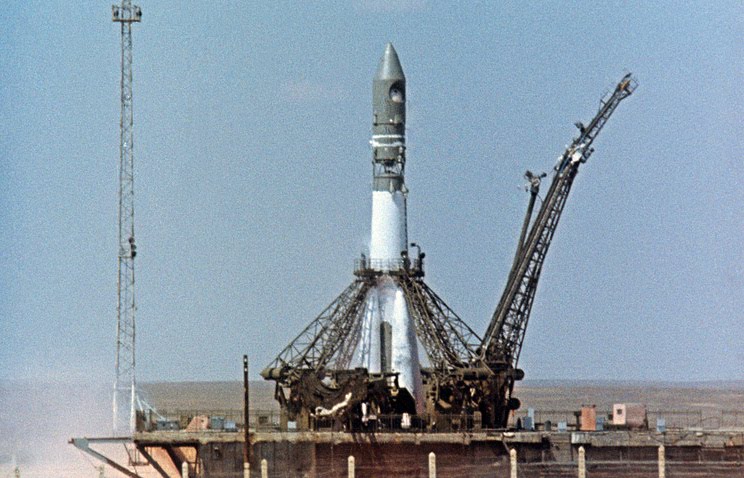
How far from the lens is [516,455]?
13238cm

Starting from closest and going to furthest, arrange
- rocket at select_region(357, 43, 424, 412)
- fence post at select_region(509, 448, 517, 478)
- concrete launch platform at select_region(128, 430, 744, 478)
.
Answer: fence post at select_region(509, 448, 517, 478)
concrete launch platform at select_region(128, 430, 744, 478)
rocket at select_region(357, 43, 424, 412)

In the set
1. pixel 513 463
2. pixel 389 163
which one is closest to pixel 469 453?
pixel 513 463

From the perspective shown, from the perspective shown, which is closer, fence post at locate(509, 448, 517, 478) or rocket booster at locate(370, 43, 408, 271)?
fence post at locate(509, 448, 517, 478)

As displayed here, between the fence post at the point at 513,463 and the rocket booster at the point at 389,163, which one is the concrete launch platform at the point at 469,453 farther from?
the rocket booster at the point at 389,163

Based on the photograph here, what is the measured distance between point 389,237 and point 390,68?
10.7 meters

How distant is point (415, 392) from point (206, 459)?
14222mm

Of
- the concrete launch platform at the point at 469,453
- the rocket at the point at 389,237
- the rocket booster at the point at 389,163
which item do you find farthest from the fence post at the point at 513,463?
the rocket booster at the point at 389,163

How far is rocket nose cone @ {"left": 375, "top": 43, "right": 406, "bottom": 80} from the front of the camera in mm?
141050

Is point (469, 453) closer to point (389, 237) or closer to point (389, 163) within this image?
point (389, 237)

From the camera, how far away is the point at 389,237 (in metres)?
141

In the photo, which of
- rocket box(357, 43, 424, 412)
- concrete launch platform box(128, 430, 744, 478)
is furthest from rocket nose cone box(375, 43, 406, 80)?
concrete launch platform box(128, 430, 744, 478)

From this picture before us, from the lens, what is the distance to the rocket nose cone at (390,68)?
141050 millimetres

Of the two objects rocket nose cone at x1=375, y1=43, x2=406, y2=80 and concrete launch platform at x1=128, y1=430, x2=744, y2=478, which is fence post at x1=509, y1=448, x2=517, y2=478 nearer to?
concrete launch platform at x1=128, y1=430, x2=744, y2=478

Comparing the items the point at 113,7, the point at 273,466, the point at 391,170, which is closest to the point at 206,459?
the point at 273,466
